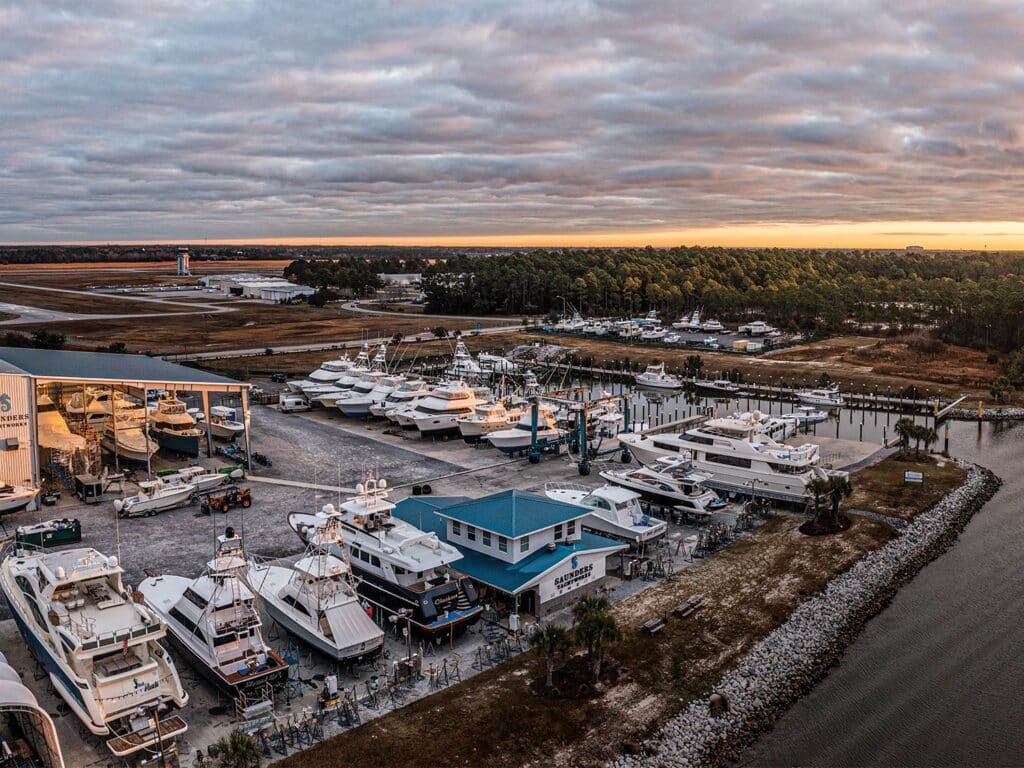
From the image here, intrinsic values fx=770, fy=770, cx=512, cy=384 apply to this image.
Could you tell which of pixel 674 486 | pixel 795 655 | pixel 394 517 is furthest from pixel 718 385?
pixel 795 655

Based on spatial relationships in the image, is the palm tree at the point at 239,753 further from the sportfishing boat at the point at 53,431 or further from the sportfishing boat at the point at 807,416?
the sportfishing boat at the point at 807,416

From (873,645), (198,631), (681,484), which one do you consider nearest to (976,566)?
(873,645)

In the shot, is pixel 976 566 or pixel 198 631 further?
pixel 976 566

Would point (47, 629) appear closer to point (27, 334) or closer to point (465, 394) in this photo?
point (465, 394)

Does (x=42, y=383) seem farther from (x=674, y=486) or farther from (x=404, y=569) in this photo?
(x=674, y=486)

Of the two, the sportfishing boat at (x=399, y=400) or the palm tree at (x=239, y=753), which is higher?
the sportfishing boat at (x=399, y=400)

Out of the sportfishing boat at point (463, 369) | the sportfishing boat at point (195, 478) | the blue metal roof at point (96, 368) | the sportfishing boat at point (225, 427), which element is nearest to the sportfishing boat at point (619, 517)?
the sportfishing boat at point (195, 478)

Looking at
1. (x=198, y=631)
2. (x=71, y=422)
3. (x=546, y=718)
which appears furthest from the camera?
(x=71, y=422)
